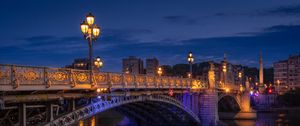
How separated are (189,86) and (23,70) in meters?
36.8

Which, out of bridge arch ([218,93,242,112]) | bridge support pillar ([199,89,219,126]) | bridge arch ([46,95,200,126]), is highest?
bridge arch ([46,95,200,126])

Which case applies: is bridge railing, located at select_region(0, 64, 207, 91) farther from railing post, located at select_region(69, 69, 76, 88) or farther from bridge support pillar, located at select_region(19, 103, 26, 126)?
bridge support pillar, located at select_region(19, 103, 26, 126)

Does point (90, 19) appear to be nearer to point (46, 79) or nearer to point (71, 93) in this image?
point (71, 93)

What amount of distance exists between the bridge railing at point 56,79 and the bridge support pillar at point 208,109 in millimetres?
25139

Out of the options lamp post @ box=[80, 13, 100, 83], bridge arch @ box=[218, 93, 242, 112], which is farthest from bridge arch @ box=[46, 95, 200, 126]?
bridge arch @ box=[218, 93, 242, 112]

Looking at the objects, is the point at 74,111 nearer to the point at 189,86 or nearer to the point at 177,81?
the point at 177,81

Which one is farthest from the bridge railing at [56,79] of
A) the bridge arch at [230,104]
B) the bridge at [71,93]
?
the bridge arch at [230,104]

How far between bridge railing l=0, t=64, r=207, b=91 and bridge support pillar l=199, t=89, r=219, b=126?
25139 millimetres

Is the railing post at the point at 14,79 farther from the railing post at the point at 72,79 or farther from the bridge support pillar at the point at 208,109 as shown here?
the bridge support pillar at the point at 208,109

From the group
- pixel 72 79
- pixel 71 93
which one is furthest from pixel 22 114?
pixel 71 93

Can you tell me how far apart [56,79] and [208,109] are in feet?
136

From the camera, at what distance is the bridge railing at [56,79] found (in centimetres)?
2550

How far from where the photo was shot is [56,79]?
29.3 m

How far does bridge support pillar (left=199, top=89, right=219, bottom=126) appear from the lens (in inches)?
2702
